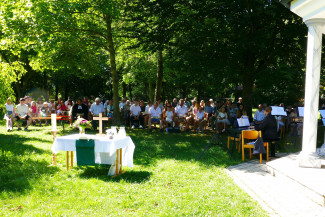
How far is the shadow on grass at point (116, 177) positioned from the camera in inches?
246

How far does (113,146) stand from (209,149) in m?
4.16

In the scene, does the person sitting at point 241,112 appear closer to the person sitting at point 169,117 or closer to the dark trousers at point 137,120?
the person sitting at point 169,117

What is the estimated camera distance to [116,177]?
6.47 metres

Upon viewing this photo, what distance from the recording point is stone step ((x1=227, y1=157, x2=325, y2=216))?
4621mm

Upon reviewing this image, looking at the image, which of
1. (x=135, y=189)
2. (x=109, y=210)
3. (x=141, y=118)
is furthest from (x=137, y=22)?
(x=109, y=210)

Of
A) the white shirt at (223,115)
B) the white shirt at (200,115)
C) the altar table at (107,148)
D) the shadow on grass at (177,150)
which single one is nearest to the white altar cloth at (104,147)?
the altar table at (107,148)

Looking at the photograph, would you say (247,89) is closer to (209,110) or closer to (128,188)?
(209,110)

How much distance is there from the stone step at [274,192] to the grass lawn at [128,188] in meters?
0.24

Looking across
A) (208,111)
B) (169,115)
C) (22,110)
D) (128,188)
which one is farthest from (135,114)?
(128,188)

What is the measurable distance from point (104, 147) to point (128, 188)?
1165 mm

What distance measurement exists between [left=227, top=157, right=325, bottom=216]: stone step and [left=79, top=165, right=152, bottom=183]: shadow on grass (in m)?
2.02

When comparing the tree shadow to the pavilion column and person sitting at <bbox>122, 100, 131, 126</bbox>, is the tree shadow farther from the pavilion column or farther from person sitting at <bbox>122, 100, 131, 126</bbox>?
the pavilion column

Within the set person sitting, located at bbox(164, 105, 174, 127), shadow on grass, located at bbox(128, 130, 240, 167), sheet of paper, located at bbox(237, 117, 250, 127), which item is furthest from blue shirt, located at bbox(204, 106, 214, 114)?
sheet of paper, located at bbox(237, 117, 250, 127)

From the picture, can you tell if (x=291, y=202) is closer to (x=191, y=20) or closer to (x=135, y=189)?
(x=135, y=189)
